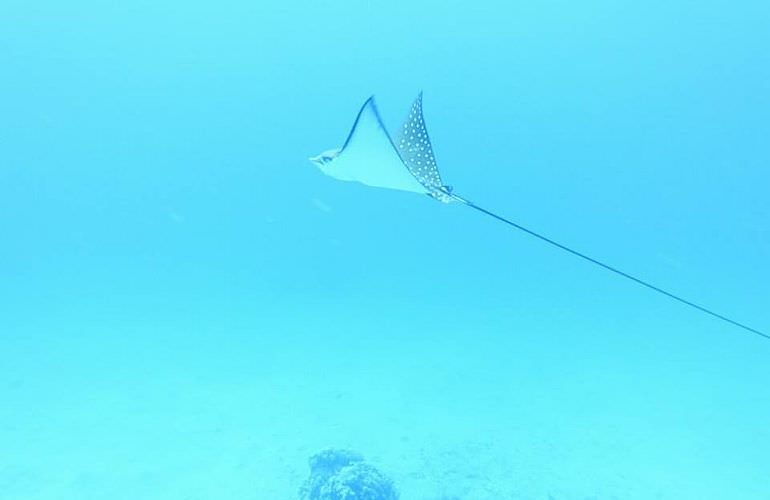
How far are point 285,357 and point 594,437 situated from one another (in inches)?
302

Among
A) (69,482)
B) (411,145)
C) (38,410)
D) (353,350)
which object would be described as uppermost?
(411,145)

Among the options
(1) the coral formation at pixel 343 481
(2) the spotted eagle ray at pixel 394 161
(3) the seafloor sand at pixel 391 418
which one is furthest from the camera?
(3) the seafloor sand at pixel 391 418

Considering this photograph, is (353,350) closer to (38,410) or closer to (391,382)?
(391,382)

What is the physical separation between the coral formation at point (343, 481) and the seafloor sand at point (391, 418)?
822 millimetres

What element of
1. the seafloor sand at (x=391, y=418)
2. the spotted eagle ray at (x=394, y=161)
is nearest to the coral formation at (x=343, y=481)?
the seafloor sand at (x=391, y=418)

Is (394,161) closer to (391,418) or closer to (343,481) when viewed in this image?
(343,481)

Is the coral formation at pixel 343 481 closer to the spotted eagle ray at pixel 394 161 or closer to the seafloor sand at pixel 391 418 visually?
the seafloor sand at pixel 391 418

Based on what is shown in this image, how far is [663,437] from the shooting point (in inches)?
329

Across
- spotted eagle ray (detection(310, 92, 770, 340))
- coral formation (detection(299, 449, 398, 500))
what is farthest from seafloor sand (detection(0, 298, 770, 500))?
spotted eagle ray (detection(310, 92, 770, 340))

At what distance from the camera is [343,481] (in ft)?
18.9

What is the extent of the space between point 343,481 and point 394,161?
4275 mm

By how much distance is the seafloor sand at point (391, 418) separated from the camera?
715 centimetres

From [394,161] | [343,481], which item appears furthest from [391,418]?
[394,161]

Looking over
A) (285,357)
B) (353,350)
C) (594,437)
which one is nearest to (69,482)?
(285,357)
